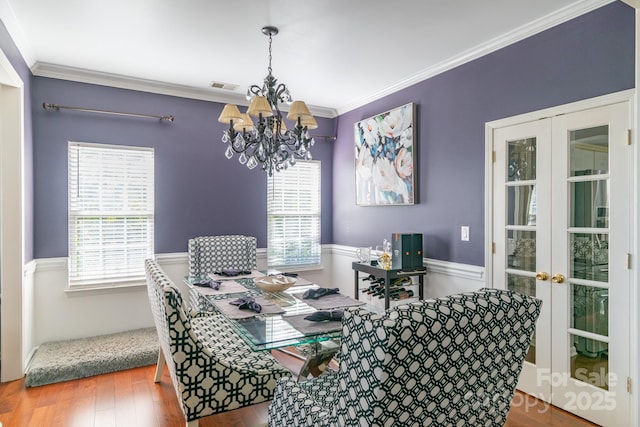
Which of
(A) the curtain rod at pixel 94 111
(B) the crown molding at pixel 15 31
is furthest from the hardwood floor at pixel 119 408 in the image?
(B) the crown molding at pixel 15 31

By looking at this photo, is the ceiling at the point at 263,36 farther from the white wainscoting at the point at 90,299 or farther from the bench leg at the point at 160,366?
the bench leg at the point at 160,366

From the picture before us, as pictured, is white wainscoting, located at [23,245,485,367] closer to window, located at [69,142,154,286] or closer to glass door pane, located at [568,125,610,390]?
window, located at [69,142,154,286]

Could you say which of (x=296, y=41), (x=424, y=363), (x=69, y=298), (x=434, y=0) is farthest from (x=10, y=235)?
(x=434, y=0)

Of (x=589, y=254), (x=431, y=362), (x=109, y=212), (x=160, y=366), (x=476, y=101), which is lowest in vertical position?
(x=160, y=366)

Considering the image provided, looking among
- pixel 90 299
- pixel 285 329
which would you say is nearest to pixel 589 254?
pixel 285 329

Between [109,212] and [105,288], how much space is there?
747mm

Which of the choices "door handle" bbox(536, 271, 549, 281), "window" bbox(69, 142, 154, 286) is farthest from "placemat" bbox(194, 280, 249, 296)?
"door handle" bbox(536, 271, 549, 281)

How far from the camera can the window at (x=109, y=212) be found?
371cm

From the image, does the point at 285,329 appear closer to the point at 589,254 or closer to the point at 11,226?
the point at 589,254

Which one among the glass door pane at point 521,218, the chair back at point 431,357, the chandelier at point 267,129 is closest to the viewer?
the chair back at point 431,357

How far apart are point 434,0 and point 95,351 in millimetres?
3798

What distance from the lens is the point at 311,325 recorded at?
2.12 metres

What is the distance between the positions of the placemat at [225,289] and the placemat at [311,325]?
2.71ft

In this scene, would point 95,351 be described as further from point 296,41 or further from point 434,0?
point 434,0
